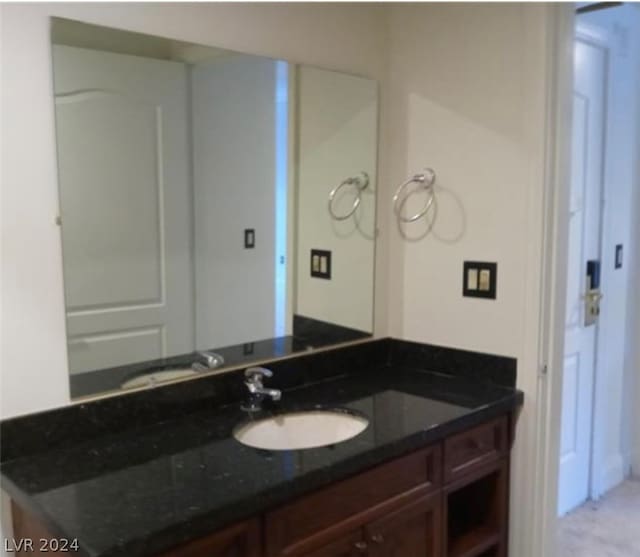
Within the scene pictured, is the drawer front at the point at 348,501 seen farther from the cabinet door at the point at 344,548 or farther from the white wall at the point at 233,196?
the white wall at the point at 233,196

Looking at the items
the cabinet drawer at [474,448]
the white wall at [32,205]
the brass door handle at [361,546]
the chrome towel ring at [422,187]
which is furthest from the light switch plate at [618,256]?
the white wall at [32,205]

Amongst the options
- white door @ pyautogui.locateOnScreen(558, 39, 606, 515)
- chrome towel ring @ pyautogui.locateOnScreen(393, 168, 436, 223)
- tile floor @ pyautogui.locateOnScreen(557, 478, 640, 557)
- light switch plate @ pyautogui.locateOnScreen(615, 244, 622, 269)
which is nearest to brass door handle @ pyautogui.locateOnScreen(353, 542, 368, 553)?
chrome towel ring @ pyautogui.locateOnScreen(393, 168, 436, 223)

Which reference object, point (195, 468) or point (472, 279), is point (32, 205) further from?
point (472, 279)

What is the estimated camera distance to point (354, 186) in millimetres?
2359

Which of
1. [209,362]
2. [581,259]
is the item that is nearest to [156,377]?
→ [209,362]

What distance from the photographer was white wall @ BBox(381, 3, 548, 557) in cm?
204

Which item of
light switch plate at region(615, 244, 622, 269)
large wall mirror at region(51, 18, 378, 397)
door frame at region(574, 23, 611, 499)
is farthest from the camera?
light switch plate at region(615, 244, 622, 269)

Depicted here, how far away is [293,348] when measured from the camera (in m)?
2.20

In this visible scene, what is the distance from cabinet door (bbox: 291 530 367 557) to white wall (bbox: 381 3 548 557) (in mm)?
751

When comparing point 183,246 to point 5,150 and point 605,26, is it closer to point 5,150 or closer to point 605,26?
point 5,150

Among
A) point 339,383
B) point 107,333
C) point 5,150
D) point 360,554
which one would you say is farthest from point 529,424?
point 5,150

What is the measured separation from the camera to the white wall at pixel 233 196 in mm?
1958

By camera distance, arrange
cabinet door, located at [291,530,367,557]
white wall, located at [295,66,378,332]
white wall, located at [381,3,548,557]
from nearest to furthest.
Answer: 1. cabinet door, located at [291,530,367,557]
2. white wall, located at [381,3,548,557]
3. white wall, located at [295,66,378,332]

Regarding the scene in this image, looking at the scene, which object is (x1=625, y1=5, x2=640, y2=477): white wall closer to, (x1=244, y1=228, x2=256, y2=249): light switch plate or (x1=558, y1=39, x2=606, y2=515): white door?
(x1=558, y1=39, x2=606, y2=515): white door
